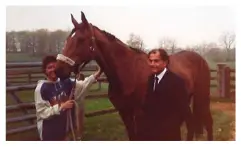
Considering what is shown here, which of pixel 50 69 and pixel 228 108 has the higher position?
pixel 50 69

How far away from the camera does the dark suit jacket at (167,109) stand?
286cm

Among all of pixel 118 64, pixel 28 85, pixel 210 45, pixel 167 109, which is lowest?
pixel 167 109

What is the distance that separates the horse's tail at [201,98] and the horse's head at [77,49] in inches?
26.0

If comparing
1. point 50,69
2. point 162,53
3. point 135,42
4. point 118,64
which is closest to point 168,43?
point 162,53

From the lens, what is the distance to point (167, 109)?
9.39ft

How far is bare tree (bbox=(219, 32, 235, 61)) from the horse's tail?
148mm

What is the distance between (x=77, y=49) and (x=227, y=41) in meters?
0.88

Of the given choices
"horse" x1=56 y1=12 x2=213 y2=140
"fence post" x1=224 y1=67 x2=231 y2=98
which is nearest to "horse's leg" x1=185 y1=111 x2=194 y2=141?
"horse" x1=56 y1=12 x2=213 y2=140

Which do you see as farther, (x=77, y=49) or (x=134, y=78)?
(x=134, y=78)

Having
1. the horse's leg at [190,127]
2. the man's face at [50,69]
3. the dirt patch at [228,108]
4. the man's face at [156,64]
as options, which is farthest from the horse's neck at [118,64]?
the dirt patch at [228,108]

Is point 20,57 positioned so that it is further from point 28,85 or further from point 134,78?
point 134,78

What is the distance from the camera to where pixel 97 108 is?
2852mm
